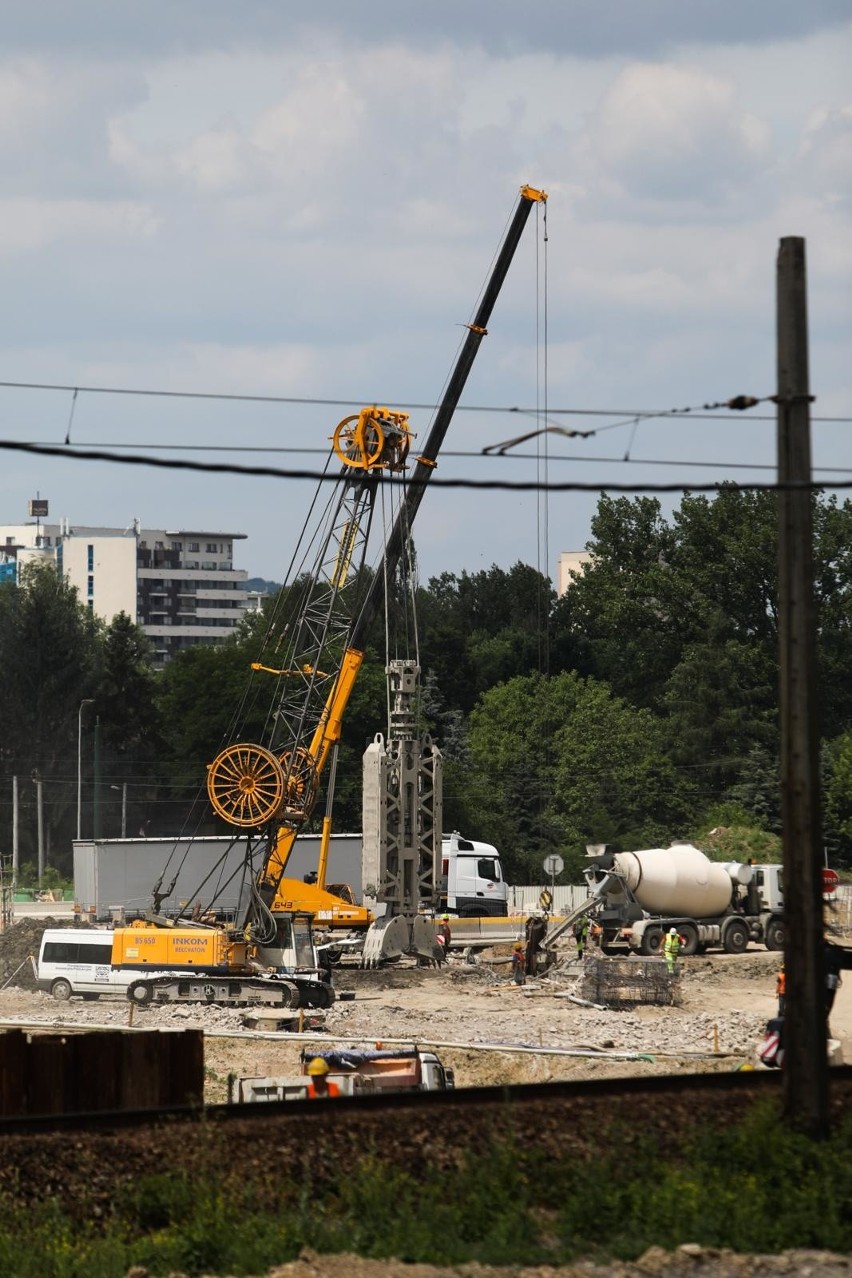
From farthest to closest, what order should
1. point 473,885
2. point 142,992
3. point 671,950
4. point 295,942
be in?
1. point 473,885
2. point 671,950
3. point 295,942
4. point 142,992

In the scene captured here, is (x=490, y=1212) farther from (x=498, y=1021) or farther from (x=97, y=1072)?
(x=498, y=1021)

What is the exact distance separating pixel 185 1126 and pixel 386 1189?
6.85 ft

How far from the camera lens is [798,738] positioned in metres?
14.0

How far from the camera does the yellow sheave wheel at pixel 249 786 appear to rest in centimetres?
4453

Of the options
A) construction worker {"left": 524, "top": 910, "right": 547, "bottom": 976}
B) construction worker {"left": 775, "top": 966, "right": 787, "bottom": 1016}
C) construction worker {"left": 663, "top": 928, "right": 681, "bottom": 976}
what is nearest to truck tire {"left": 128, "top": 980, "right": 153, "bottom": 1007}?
construction worker {"left": 524, "top": 910, "right": 547, "bottom": 976}

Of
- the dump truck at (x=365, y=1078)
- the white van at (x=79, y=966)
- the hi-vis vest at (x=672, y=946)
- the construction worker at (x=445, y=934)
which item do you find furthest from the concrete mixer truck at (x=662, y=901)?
the dump truck at (x=365, y=1078)

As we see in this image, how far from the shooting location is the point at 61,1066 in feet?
55.2

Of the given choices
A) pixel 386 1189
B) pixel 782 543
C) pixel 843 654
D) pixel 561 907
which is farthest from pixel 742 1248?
pixel 843 654

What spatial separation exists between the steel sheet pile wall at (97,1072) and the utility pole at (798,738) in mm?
6149

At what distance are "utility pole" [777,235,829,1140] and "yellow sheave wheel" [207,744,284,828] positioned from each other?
3124cm

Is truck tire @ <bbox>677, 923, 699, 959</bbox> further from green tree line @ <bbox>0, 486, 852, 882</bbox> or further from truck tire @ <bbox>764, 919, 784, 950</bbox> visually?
green tree line @ <bbox>0, 486, 852, 882</bbox>

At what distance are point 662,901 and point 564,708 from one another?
195 ft

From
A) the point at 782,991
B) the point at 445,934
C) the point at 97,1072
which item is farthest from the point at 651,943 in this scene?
the point at 97,1072

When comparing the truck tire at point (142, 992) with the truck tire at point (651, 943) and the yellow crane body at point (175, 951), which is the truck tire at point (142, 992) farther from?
the truck tire at point (651, 943)
